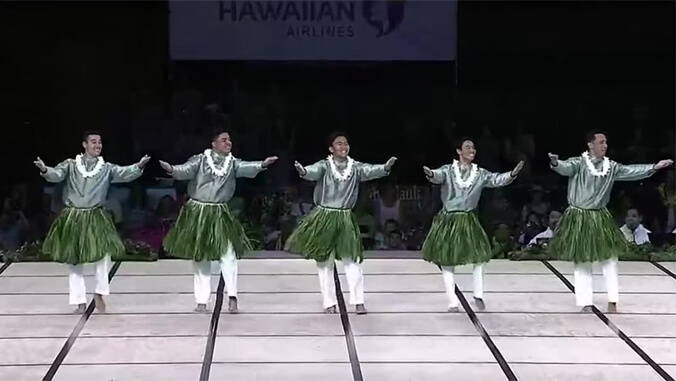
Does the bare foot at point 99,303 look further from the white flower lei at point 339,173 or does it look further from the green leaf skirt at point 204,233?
the white flower lei at point 339,173

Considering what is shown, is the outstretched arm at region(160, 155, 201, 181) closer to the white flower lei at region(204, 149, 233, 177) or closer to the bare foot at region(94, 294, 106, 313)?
the white flower lei at region(204, 149, 233, 177)

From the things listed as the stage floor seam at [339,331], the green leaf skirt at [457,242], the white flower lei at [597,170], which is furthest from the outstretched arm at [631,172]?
the green leaf skirt at [457,242]

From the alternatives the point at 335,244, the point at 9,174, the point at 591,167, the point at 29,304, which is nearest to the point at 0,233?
the point at 9,174

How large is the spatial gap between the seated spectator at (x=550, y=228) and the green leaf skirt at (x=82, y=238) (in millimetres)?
4090

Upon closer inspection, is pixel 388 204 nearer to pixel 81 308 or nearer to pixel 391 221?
pixel 391 221

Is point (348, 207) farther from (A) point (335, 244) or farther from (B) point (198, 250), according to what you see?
(B) point (198, 250)

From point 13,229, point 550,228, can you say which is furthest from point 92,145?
point 550,228

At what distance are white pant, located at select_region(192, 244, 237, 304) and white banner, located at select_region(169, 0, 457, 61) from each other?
2860mm

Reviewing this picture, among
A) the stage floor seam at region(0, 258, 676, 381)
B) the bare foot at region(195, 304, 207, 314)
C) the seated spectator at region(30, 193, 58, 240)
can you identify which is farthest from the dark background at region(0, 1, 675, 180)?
the bare foot at region(195, 304, 207, 314)

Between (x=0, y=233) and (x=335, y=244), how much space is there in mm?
3901

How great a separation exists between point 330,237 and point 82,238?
1628mm

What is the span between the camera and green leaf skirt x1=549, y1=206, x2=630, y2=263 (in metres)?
7.39

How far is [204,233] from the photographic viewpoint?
24.4 ft

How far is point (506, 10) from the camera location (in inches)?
388
